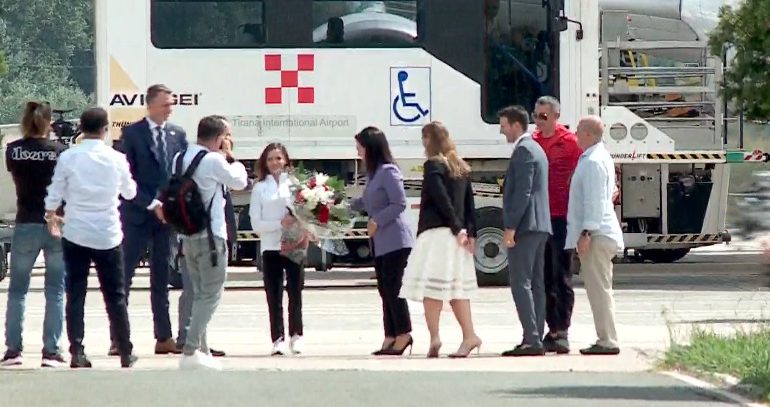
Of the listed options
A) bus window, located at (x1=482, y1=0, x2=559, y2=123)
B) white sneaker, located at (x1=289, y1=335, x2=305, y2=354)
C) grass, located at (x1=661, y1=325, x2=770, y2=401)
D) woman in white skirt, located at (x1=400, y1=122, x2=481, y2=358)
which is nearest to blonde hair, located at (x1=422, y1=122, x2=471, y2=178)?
woman in white skirt, located at (x1=400, y1=122, x2=481, y2=358)

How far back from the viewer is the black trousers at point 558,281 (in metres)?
13.1

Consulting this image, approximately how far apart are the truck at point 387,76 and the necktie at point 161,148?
683 centimetres

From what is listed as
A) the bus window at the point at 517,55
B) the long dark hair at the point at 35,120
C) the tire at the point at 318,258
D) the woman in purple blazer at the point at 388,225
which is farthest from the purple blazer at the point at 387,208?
the bus window at the point at 517,55

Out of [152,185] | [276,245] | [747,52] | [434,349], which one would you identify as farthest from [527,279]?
[747,52]

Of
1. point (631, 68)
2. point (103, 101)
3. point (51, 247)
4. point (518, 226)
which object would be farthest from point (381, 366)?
point (631, 68)

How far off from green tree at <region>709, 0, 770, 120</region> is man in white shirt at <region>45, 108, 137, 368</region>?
10591mm

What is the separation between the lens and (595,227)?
12.5 meters

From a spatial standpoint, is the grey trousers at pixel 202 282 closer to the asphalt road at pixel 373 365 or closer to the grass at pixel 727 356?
the asphalt road at pixel 373 365

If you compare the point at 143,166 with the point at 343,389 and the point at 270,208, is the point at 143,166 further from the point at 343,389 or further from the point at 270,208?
the point at 343,389

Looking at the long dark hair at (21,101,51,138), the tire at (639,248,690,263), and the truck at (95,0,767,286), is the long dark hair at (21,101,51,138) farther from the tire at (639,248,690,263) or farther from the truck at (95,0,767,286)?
the tire at (639,248,690,263)

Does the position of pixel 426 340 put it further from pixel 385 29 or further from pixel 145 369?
pixel 385 29

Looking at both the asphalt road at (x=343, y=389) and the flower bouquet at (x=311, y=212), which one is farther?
the flower bouquet at (x=311, y=212)

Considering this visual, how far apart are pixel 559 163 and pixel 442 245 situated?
4.39 ft

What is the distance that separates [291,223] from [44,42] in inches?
1943
